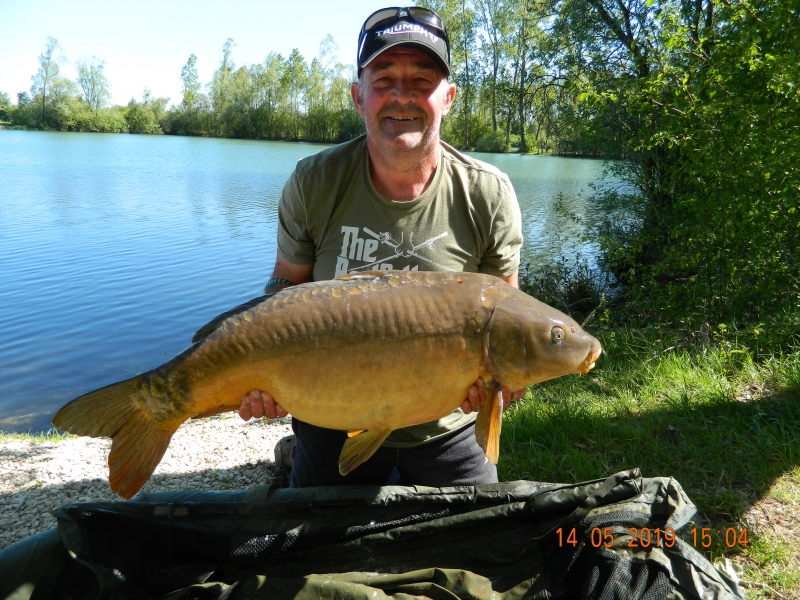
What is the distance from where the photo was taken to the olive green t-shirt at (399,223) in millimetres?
2195

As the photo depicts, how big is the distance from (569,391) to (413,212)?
1969 millimetres

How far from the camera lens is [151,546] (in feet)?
6.48

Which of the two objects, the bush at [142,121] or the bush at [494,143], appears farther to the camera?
the bush at [142,121]

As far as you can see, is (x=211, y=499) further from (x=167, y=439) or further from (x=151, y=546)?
(x=167, y=439)

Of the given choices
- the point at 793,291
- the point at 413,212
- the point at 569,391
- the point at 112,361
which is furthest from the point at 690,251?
the point at 112,361

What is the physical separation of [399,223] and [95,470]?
7.20 ft

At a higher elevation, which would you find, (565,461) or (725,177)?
(725,177)

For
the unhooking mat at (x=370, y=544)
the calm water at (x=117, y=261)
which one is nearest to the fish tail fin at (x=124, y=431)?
the unhooking mat at (x=370, y=544)

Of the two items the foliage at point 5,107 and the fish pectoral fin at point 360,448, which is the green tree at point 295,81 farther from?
the fish pectoral fin at point 360,448

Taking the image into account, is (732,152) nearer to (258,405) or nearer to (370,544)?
(370,544)

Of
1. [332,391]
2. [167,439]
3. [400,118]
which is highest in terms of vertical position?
[400,118]

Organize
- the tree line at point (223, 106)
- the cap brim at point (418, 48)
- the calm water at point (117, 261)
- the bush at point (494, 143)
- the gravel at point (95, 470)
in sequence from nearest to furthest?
the cap brim at point (418, 48)
the gravel at point (95, 470)
the calm water at point (117, 261)
the bush at point (494, 143)
the tree line at point (223, 106)

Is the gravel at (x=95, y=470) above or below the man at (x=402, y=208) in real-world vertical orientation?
below

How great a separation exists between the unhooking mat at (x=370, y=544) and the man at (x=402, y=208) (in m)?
0.23
